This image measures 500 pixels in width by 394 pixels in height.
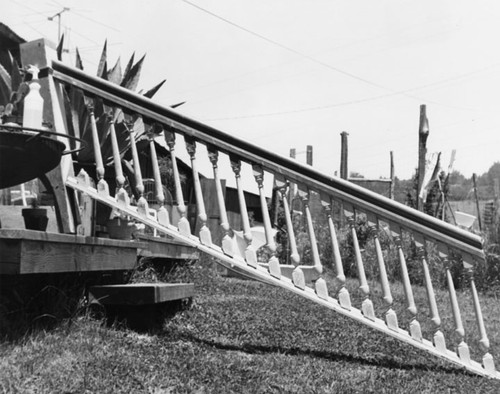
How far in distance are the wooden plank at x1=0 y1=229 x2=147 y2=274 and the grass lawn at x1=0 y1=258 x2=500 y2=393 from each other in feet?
0.98

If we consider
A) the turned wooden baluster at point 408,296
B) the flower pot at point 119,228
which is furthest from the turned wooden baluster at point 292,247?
the flower pot at point 119,228

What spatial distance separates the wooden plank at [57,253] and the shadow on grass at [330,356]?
1.91 ft

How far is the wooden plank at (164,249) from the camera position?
411 cm

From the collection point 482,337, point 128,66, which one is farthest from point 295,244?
point 128,66

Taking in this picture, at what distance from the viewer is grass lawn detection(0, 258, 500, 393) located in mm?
2242

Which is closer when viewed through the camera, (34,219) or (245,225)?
(34,219)

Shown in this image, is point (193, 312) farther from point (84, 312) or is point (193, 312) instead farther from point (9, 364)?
point (9, 364)

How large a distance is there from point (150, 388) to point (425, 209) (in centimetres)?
1123

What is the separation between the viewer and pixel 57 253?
8.37 feet

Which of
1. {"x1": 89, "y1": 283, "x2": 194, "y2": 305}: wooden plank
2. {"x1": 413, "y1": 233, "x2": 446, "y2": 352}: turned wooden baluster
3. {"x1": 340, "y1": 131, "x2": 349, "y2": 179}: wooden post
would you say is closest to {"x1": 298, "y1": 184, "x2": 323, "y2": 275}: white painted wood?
{"x1": 413, "y1": 233, "x2": 446, "y2": 352}: turned wooden baluster

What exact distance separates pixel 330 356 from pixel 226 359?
0.64 m

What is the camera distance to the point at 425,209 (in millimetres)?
12664

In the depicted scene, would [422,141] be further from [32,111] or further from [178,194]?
[32,111]

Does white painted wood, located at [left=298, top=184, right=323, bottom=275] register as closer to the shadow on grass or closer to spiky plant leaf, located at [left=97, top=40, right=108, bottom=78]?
the shadow on grass
